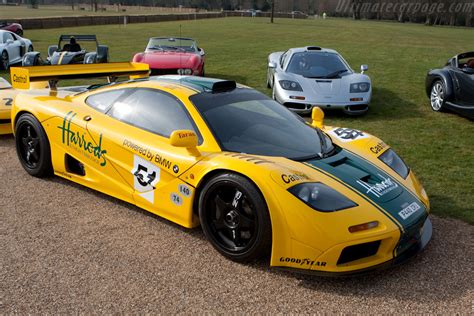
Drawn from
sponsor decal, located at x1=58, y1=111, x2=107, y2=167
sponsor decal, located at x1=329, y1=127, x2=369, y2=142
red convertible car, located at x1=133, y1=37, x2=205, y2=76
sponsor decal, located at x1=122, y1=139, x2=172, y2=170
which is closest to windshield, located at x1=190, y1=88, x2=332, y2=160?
sponsor decal, located at x1=329, y1=127, x2=369, y2=142

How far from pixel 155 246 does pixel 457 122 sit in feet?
22.6

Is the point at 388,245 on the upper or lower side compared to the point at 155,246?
upper

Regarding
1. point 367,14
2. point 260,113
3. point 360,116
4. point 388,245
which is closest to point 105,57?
point 360,116

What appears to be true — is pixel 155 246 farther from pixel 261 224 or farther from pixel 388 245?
pixel 388 245

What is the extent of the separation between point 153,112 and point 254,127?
97 cm

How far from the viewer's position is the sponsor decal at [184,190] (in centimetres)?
400

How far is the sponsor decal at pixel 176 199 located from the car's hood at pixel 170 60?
7.97m

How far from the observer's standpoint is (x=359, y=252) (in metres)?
3.46

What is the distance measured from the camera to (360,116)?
930 centimetres

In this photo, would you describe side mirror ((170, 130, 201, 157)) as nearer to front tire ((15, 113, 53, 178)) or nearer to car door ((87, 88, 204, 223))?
car door ((87, 88, 204, 223))

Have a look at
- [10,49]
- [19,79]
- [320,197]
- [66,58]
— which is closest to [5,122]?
[19,79]

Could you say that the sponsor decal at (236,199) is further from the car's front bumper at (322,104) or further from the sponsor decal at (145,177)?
the car's front bumper at (322,104)

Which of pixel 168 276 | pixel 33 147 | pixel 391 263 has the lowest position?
pixel 168 276

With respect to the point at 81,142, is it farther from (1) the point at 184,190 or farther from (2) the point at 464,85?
(2) the point at 464,85
